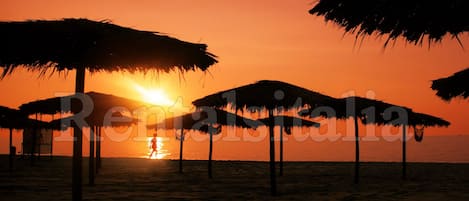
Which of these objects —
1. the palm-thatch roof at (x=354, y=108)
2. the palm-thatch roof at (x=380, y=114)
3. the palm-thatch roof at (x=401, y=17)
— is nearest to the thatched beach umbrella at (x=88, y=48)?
the palm-thatch roof at (x=401, y=17)

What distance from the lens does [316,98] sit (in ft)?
44.8

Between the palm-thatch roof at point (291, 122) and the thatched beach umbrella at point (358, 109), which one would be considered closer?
the thatched beach umbrella at point (358, 109)

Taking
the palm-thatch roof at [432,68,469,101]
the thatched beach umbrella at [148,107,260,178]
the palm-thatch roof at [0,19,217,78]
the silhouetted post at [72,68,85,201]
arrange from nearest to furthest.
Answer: the palm-thatch roof at [432,68,469,101] → the palm-thatch roof at [0,19,217,78] → the silhouetted post at [72,68,85,201] → the thatched beach umbrella at [148,107,260,178]

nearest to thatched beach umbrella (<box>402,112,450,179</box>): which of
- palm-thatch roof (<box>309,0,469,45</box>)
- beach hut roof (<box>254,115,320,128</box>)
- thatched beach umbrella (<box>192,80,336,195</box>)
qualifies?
beach hut roof (<box>254,115,320,128</box>)

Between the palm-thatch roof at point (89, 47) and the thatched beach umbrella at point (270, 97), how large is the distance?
19.5ft

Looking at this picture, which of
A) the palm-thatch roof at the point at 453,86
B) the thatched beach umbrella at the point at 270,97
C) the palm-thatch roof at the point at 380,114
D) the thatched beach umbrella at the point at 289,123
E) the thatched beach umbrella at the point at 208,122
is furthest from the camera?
the thatched beach umbrella at the point at 289,123

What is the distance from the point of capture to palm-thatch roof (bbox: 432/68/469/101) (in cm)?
639

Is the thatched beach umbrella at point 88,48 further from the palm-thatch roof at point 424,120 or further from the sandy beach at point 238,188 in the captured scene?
the palm-thatch roof at point 424,120

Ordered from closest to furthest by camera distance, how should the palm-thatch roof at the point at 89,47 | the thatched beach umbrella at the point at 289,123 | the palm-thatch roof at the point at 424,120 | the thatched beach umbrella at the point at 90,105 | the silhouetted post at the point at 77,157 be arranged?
the palm-thatch roof at the point at 89,47
the silhouetted post at the point at 77,157
the thatched beach umbrella at the point at 90,105
the palm-thatch roof at the point at 424,120
the thatched beach umbrella at the point at 289,123

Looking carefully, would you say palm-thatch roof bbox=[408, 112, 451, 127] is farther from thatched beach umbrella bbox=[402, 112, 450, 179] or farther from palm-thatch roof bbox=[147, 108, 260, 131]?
palm-thatch roof bbox=[147, 108, 260, 131]

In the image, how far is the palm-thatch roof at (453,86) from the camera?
6.39 metres

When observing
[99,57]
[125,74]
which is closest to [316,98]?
[125,74]

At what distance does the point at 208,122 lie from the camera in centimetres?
2172

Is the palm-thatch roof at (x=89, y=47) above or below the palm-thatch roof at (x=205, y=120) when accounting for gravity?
above
